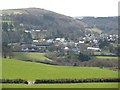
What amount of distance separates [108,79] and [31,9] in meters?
102

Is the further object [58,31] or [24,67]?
[58,31]

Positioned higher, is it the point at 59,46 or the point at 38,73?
the point at 59,46

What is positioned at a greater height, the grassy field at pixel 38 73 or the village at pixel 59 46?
the village at pixel 59 46

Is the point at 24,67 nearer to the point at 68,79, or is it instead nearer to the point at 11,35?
the point at 68,79

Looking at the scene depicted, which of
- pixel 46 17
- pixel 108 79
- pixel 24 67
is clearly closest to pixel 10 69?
pixel 24 67

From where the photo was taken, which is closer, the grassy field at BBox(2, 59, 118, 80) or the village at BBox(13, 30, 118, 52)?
the grassy field at BBox(2, 59, 118, 80)

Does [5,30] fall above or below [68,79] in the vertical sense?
above

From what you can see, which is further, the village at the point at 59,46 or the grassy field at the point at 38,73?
the village at the point at 59,46

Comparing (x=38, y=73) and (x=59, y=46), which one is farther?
(x=59, y=46)

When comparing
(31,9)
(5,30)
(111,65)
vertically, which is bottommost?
(111,65)

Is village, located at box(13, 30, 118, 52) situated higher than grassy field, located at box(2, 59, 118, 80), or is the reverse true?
village, located at box(13, 30, 118, 52)

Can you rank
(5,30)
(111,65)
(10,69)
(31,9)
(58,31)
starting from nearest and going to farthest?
(10,69) → (111,65) → (5,30) → (58,31) → (31,9)

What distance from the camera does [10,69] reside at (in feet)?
77.5

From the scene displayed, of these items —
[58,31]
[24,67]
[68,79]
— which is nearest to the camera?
[68,79]
